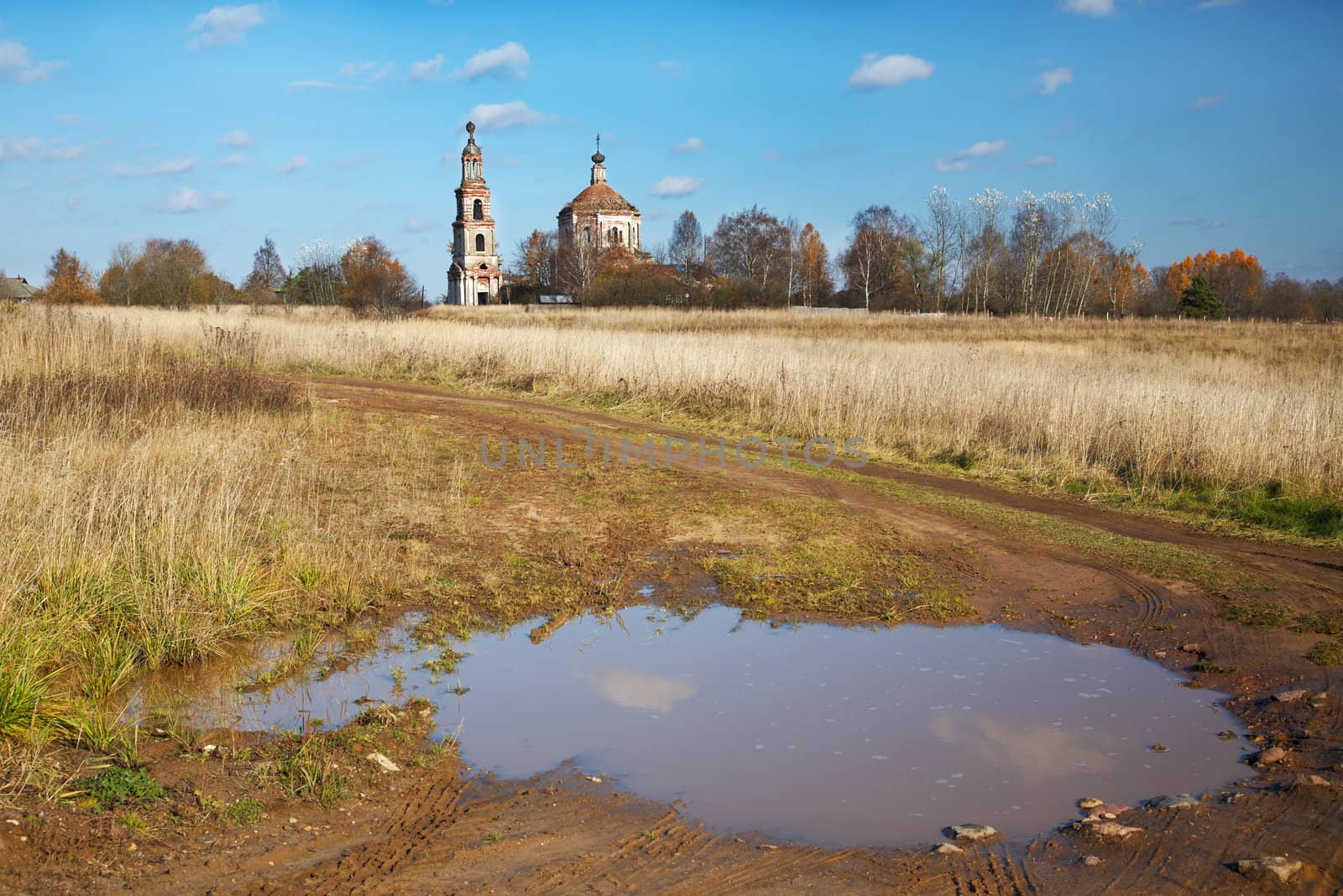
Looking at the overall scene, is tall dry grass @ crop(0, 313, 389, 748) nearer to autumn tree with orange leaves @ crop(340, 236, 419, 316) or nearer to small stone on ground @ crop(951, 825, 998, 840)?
small stone on ground @ crop(951, 825, 998, 840)

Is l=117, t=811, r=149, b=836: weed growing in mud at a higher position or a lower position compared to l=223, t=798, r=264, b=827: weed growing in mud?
higher

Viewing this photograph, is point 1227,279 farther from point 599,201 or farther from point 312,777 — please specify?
point 312,777

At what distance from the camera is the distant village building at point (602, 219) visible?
83.2 m

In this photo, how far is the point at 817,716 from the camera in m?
5.28

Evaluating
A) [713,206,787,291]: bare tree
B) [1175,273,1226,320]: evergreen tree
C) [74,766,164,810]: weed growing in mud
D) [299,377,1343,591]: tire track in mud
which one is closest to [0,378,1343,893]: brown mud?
[74,766,164,810]: weed growing in mud

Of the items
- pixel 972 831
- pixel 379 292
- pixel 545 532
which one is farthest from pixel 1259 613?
pixel 379 292

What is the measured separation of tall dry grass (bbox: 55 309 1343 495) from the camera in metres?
11.4

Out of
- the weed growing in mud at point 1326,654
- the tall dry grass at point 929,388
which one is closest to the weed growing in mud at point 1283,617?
the weed growing in mud at point 1326,654

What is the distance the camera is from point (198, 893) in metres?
3.49

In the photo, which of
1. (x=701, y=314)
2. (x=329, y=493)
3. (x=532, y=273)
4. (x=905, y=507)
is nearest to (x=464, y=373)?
(x=329, y=493)

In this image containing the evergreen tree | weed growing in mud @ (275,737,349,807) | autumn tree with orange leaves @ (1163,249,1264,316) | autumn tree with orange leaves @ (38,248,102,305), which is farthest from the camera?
autumn tree with orange leaves @ (1163,249,1264,316)

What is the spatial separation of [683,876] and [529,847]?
0.64 metres

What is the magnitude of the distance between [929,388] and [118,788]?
41.7ft

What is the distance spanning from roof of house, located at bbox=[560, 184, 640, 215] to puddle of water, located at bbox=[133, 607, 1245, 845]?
8094 cm
